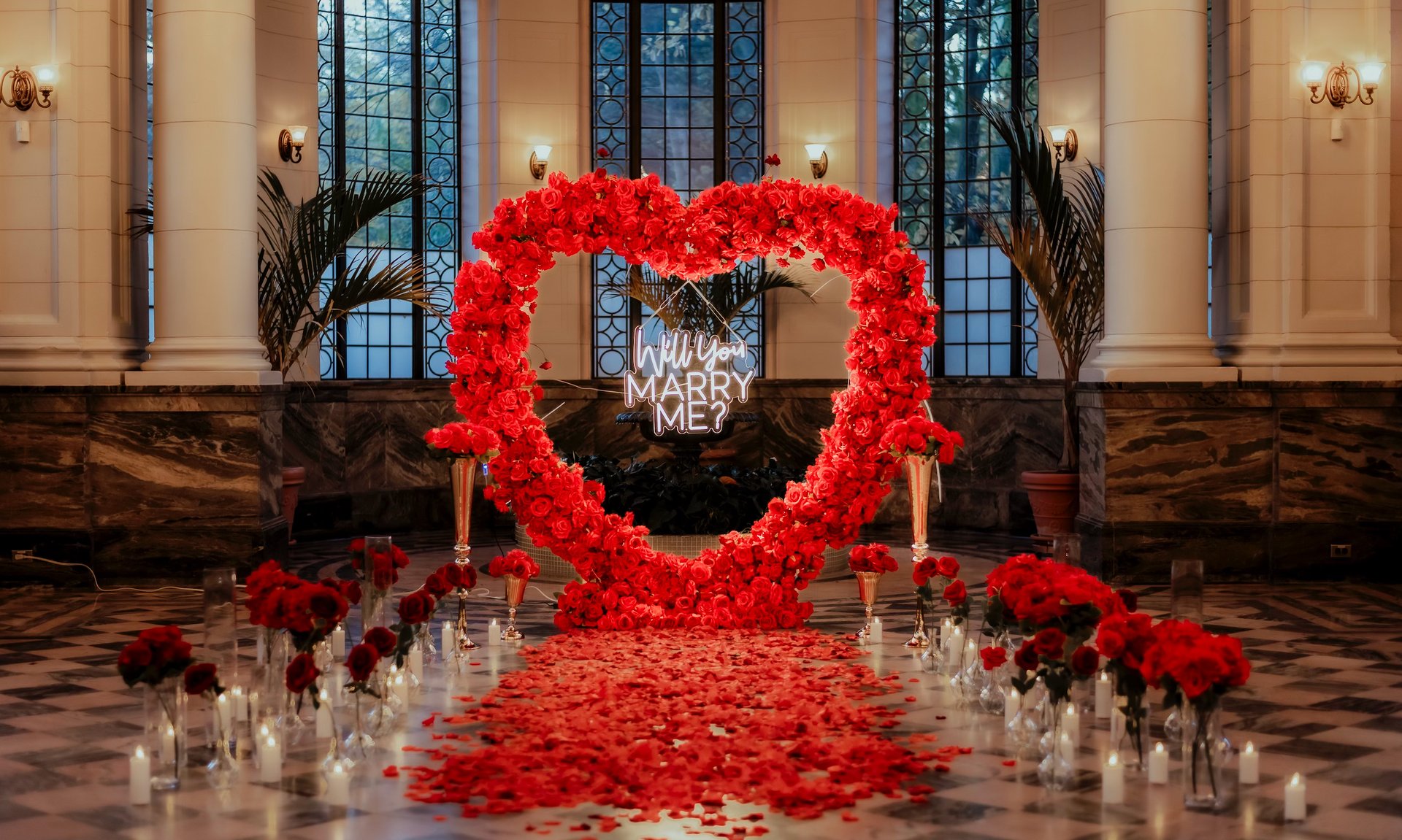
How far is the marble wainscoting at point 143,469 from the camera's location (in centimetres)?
984

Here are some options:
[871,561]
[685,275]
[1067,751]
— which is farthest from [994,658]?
[685,275]

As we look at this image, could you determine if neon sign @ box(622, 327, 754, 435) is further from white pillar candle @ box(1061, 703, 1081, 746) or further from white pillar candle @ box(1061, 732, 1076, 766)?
white pillar candle @ box(1061, 732, 1076, 766)

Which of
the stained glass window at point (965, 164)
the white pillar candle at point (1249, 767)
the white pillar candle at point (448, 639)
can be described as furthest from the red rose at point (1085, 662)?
the stained glass window at point (965, 164)

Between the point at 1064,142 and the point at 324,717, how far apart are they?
9711 millimetres

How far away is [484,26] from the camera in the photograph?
1445 centimetres

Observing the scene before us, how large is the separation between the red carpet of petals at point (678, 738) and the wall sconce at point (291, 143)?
688 cm

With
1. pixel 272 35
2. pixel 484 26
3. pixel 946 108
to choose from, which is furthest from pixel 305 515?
pixel 946 108

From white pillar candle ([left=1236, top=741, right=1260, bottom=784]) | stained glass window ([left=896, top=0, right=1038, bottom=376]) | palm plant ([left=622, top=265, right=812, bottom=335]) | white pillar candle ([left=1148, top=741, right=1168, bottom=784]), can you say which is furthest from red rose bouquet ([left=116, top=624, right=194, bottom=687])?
stained glass window ([left=896, top=0, right=1038, bottom=376])

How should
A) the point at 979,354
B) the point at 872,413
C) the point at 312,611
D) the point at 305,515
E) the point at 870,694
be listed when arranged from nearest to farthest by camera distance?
the point at 312,611 → the point at 870,694 → the point at 872,413 → the point at 305,515 → the point at 979,354

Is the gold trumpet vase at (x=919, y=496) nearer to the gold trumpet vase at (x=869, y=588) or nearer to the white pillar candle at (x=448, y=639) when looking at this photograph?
the gold trumpet vase at (x=869, y=588)

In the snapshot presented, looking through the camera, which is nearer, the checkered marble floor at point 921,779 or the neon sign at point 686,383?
the checkered marble floor at point 921,779

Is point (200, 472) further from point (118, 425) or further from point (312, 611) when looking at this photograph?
point (312, 611)

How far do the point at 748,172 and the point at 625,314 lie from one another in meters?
1.96

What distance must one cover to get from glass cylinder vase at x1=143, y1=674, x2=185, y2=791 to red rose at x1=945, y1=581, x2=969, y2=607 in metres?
3.34
